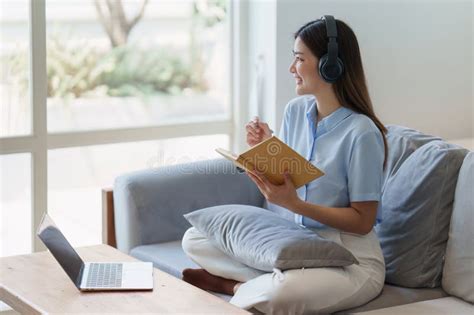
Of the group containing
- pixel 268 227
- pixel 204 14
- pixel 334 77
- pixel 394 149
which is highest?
pixel 204 14

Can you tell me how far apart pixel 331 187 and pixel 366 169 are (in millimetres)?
126

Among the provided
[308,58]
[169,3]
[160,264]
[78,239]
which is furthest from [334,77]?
[78,239]

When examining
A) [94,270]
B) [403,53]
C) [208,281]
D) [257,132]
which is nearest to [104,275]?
[94,270]

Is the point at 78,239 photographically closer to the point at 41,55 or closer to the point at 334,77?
the point at 41,55

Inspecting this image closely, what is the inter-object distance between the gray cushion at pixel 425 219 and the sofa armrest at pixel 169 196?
723 millimetres

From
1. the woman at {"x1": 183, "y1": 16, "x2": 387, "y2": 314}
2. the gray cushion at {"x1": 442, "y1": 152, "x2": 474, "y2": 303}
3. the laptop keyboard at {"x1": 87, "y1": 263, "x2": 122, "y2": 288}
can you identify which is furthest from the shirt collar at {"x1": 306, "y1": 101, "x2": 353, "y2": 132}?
the laptop keyboard at {"x1": 87, "y1": 263, "x2": 122, "y2": 288}

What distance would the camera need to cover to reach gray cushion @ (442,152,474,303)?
2.56 metres

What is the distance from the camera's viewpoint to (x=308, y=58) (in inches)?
105

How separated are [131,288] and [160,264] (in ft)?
1.87

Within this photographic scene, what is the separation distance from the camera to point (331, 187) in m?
2.63

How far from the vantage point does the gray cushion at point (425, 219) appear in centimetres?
264

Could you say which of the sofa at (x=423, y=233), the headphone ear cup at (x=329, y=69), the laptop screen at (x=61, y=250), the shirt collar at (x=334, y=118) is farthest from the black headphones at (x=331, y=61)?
the laptop screen at (x=61, y=250)

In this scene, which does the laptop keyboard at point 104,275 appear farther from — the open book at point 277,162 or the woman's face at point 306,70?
the woman's face at point 306,70

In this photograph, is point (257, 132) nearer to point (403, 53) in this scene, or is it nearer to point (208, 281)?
point (208, 281)
